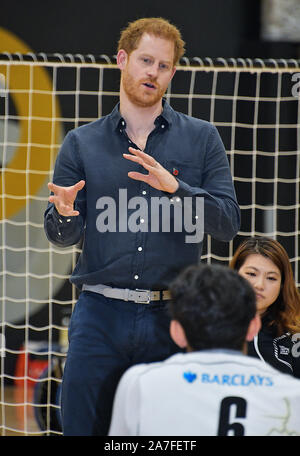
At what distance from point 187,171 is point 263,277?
664mm

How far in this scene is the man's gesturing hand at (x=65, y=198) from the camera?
2127 mm

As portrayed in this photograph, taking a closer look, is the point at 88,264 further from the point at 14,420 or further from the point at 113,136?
the point at 14,420

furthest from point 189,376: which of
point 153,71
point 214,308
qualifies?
point 153,71

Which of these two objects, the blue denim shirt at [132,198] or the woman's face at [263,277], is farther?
the woman's face at [263,277]

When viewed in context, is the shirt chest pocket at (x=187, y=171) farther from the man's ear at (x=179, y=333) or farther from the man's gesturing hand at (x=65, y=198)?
the man's ear at (x=179, y=333)

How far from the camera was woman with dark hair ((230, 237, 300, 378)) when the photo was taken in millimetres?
2746

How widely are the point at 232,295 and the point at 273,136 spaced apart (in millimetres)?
3639

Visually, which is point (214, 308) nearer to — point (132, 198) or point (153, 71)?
point (132, 198)

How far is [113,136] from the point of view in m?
2.41

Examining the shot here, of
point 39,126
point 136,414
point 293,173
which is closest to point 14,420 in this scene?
point 39,126

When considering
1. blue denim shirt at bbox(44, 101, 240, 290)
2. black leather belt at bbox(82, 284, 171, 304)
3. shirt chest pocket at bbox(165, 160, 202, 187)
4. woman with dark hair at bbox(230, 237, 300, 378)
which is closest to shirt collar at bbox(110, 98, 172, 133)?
blue denim shirt at bbox(44, 101, 240, 290)

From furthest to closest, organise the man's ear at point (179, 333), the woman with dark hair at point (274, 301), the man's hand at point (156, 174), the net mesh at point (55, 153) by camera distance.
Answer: the net mesh at point (55, 153) → the woman with dark hair at point (274, 301) → the man's hand at point (156, 174) → the man's ear at point (179, 333)
